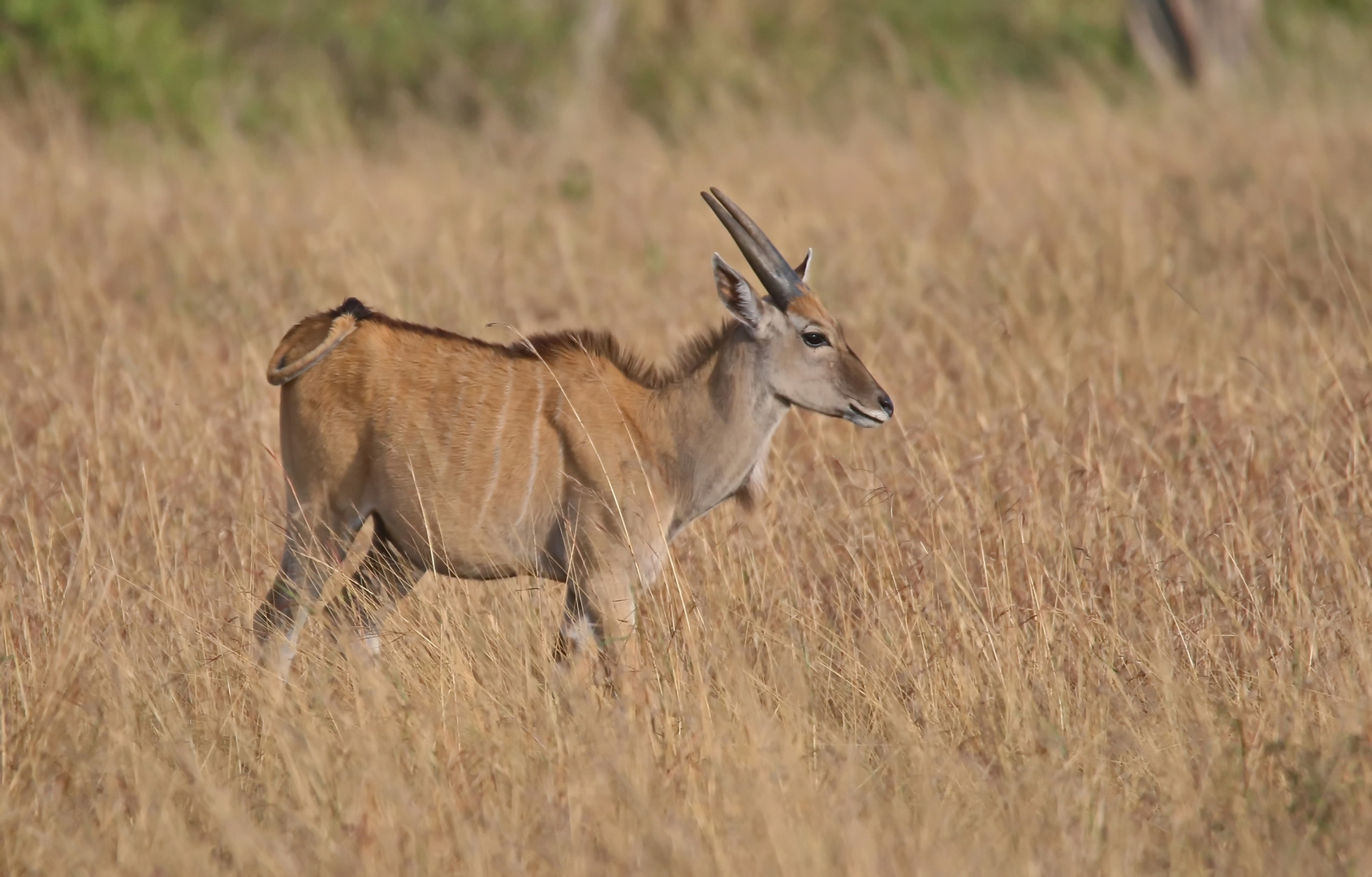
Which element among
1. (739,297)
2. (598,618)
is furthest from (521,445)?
(739,297)

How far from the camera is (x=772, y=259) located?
5.48m

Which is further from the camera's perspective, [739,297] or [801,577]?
[801,577]

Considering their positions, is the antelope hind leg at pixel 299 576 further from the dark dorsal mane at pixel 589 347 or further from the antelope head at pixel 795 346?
the antelope head at pixel 795 346

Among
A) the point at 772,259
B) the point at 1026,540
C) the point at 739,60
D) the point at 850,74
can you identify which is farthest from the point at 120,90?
the point at 1026,540

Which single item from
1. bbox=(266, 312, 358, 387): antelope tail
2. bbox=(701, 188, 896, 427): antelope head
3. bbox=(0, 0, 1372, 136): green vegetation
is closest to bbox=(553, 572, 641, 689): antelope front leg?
bbox=(701, 188, 896, 427): antelope head

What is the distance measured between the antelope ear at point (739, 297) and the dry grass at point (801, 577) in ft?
2.37

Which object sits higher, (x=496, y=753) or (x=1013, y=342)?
(x=496, y=753)

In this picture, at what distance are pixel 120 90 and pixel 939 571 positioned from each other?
32.2ft

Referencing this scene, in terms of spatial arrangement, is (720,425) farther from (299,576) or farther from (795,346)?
(299,576)

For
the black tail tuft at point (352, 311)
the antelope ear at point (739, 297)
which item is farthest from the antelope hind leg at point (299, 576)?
the antelope ear at point (739, 297)

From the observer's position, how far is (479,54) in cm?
1484

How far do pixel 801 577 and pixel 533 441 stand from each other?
3.55ft

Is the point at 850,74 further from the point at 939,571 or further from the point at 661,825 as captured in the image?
the point at 661,825

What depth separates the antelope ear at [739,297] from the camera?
538 cm
